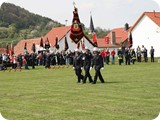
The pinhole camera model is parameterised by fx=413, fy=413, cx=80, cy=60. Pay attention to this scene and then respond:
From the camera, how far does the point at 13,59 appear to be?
38594 mm

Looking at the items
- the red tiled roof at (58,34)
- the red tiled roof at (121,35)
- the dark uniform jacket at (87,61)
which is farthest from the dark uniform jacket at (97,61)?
the red tiled roof at (121,35)

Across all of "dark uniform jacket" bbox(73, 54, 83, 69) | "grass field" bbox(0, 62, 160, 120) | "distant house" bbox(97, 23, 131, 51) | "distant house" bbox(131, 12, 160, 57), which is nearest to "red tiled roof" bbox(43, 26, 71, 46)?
"distant house" bbox(131, 12, 160, 57)

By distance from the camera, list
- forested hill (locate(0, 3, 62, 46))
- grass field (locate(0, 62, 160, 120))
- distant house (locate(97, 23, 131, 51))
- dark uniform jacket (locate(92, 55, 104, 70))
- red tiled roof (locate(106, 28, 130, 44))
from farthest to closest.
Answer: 1. forested hill (locate(0, 3, 62, 46))
2. red tiled roof (locate(106, 28, 130, 44))
3. distant house (locate(97, 23, 131, 51))
4. dark uniform jacket (locate(92, 55, 104, 70))
5. grass field (locate(0, 62, 160, 120))

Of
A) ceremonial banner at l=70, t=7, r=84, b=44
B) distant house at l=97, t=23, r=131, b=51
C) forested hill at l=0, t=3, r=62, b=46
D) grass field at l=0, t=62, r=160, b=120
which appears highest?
forested hill at l=0, t=3, r=62, b=46

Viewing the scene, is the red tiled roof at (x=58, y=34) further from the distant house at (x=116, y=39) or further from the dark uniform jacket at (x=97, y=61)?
the dark uniform jacket at (x=97, y=61)

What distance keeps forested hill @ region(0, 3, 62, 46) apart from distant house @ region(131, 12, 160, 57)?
42.2 meters

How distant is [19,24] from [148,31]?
5740cm

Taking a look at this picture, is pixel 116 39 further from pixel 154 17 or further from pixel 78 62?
pixel 78 62

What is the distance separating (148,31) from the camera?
63938 millimetres

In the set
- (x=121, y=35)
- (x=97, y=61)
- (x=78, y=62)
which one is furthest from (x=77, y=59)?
(x=121, y=35)

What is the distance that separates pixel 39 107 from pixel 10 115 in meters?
1.42

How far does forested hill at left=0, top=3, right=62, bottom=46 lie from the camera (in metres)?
103

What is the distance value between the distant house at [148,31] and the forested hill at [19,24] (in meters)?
42.2

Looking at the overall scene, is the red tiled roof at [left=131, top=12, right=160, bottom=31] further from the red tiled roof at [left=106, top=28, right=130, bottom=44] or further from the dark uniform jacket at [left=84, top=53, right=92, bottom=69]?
the dark uniform jacket at [left=84, top=53, right=92, bottom=69]
